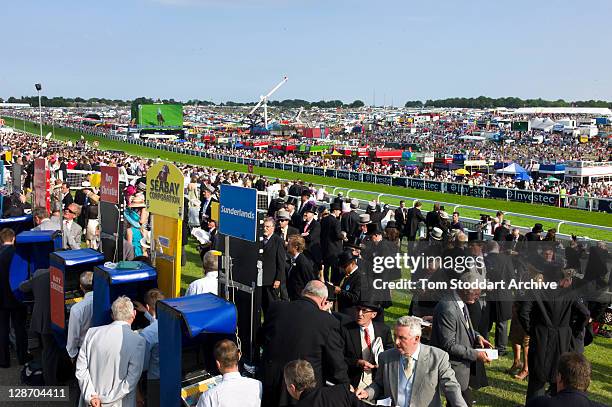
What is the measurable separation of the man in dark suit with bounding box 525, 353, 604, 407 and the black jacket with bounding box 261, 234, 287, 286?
4887mm

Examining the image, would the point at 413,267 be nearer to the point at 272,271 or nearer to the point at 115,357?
the point at 272,271

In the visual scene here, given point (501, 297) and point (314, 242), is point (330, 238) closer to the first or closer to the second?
point (314, 242)

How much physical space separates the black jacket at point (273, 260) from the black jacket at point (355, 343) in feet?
9.56

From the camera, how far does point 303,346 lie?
4.96m

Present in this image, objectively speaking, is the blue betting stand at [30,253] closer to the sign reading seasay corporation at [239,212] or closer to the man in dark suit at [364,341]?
the sign reading seasay corporation at [239,212]

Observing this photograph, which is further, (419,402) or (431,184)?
(431,184)

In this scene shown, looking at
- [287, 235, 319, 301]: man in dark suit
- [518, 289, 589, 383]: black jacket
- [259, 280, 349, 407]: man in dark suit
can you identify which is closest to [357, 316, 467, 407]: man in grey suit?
[259, 280, 349, 407]: man in dark suit

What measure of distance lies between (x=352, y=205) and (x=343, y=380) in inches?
407

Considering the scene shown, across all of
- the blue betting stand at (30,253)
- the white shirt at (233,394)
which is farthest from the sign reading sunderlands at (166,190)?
the white shirt at (233,394)

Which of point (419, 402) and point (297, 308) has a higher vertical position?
point (297, 308)

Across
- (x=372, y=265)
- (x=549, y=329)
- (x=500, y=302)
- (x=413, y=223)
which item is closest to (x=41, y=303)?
(x=372, y=265)

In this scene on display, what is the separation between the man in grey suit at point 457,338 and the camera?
5.31 m

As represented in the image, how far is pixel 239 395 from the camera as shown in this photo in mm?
4434

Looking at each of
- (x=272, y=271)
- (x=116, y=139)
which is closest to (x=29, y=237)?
(x=272, y=271)
